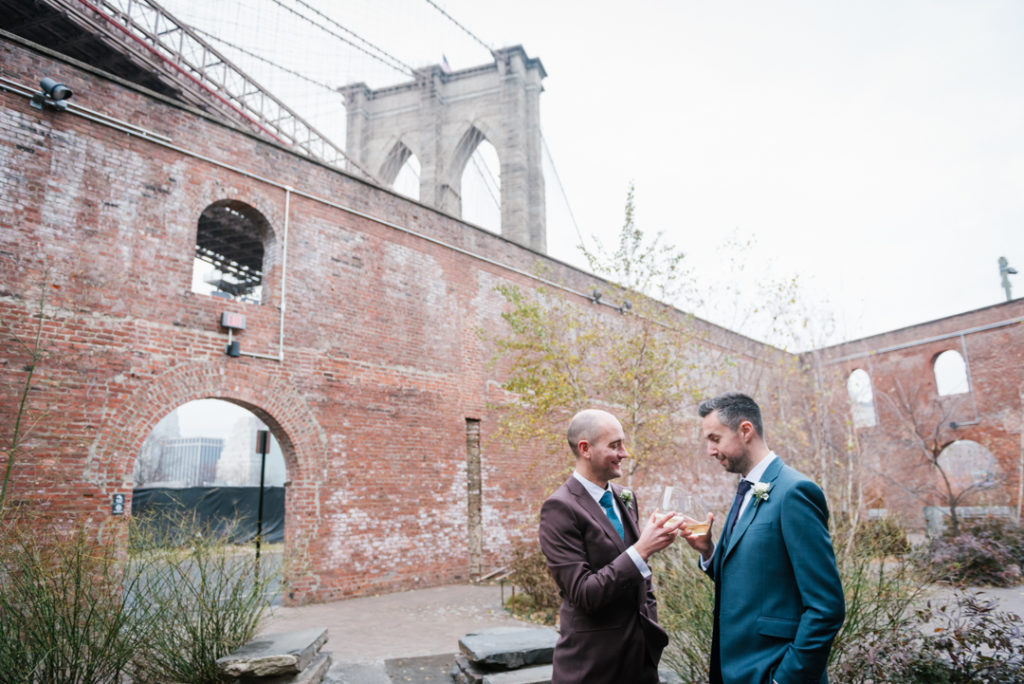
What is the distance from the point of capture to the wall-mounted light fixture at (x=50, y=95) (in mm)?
7016

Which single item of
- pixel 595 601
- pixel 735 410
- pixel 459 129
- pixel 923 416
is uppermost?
pixel 459 129

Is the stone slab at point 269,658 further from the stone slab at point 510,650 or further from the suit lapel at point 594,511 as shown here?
the suit lapel at point 594,511

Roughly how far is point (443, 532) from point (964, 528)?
9535mm

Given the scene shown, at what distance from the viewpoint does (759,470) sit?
90.7 inches

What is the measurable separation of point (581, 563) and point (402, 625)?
6.02 metres

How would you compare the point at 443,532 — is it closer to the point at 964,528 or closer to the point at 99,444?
Answer: the point at 99,444

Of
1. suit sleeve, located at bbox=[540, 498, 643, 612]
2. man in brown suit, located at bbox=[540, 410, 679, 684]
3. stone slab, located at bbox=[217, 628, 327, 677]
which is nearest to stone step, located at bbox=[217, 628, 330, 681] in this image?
stone slab, located at bbox=[217, 628, 327, 677]

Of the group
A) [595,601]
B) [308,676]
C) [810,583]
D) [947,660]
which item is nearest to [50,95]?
[308,676]

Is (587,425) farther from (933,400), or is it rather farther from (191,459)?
(191,459)

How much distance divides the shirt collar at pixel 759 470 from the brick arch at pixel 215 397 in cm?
719

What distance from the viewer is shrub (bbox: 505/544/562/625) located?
7.87 metres

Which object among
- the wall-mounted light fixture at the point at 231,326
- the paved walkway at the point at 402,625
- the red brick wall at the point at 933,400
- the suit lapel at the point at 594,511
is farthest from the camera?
the red brick wall at the point at 933,400

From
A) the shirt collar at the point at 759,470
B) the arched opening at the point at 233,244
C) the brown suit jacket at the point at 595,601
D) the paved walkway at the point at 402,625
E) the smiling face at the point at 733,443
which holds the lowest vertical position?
the paved walkway at the point at 402,625

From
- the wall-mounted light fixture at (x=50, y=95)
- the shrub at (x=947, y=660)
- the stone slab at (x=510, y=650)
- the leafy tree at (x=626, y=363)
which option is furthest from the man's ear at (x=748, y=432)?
the wall-mounted light fixture at (x=50, y=95)
